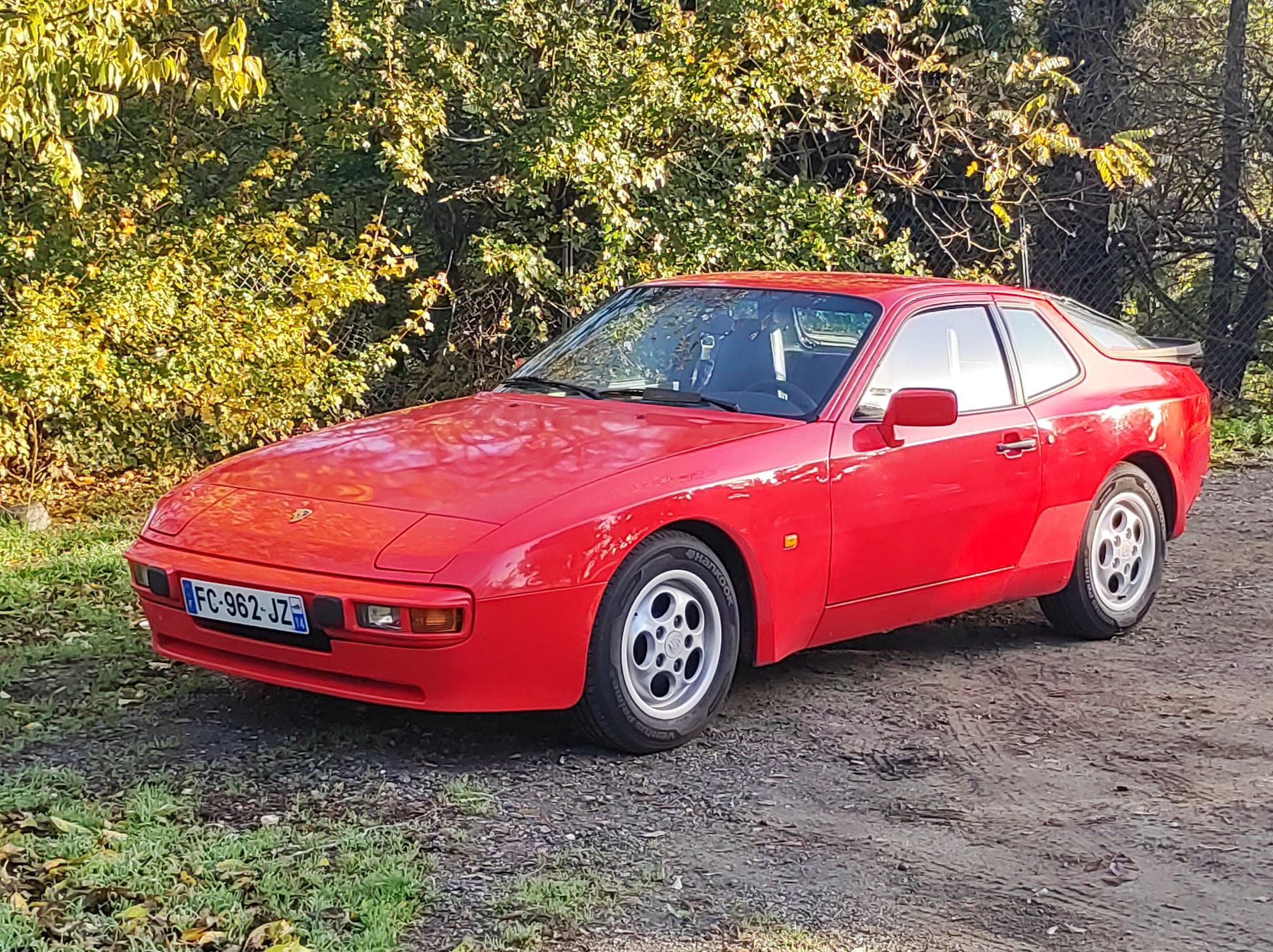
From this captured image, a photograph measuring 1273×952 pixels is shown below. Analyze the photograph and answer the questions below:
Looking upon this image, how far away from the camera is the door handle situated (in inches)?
219

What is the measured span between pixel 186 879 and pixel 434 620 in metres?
0.95

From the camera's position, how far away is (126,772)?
4.27 m

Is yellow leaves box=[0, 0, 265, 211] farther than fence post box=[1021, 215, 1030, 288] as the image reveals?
No

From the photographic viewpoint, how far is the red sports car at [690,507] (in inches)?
165

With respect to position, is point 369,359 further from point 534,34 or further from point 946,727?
point 946,727

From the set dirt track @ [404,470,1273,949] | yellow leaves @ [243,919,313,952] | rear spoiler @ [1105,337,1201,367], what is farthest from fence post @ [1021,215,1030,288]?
yellow leaves @ [243,919,313,952]

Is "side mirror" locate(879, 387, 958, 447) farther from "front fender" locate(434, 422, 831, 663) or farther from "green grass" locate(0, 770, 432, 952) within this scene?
"green grass" locate(0, 770, 432, 952)

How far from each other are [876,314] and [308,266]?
493 cm

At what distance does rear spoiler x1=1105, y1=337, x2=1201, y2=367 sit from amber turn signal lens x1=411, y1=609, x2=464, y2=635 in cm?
349

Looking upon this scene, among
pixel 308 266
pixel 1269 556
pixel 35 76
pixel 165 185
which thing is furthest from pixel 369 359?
pixel 1269 556

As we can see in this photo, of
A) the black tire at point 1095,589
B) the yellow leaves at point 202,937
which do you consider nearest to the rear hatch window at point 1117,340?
the black tire at point 1095,589

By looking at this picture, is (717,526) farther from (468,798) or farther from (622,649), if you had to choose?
(468,798)

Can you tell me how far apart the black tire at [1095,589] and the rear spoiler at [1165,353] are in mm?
504

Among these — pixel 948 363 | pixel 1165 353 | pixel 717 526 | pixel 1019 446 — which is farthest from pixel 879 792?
pixel 1165 353
